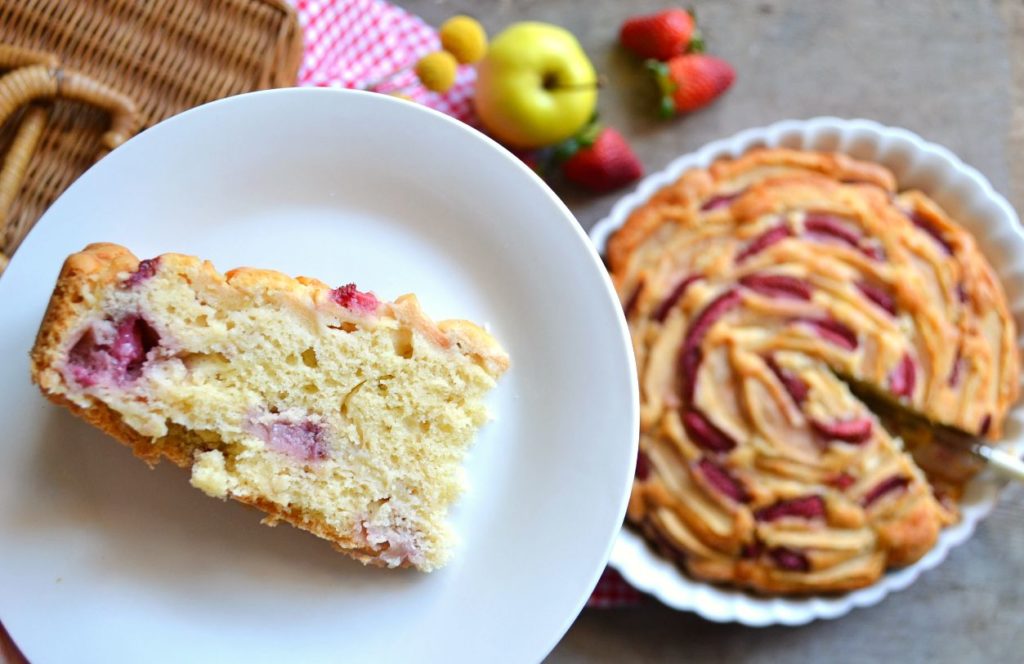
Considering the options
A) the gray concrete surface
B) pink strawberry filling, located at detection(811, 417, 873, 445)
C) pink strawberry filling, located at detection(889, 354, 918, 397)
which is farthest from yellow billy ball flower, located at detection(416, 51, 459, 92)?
pink strawberry filling, located at detection(889, 354, 918, 397)

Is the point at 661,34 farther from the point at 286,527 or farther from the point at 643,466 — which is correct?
the point at 286,527

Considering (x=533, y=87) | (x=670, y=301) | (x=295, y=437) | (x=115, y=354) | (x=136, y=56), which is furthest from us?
(x=533, y=87)

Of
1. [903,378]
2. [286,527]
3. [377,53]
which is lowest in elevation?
[286,527]

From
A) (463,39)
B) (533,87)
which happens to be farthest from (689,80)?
(463,39)

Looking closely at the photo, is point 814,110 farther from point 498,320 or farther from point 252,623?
point 252,623

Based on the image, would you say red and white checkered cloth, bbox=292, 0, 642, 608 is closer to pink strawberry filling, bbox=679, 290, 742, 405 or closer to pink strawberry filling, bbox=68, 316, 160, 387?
pink strawberry filling, bbox=679, 290, 742, 405
